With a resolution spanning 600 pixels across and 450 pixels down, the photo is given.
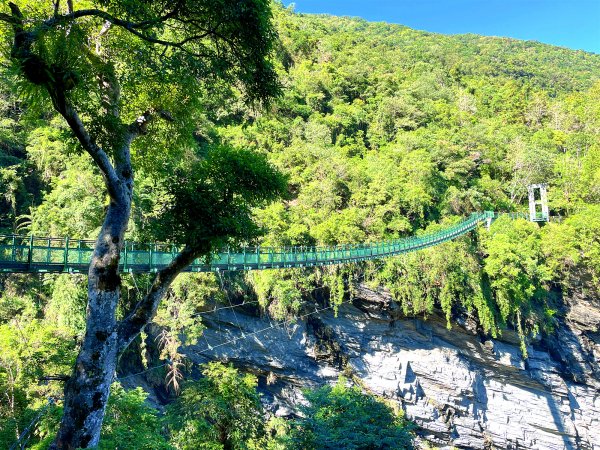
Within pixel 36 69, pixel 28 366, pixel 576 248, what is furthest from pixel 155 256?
pixel 576 248

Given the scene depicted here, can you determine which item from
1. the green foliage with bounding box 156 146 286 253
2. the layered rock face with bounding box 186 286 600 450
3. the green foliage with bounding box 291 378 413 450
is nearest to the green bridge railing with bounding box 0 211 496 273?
the green foliage with bounding box 156 146 286 253

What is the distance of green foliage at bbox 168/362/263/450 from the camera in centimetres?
734

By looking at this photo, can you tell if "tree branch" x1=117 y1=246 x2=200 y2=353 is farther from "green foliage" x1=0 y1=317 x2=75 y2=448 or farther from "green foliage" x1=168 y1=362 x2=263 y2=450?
"green foliage" x1=168 y1=362 x2=263 y2=450

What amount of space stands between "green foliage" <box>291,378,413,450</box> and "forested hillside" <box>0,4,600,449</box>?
0.14 ft

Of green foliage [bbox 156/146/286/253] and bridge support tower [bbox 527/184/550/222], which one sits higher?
bridge support tower [bbox 527/184/550/222]

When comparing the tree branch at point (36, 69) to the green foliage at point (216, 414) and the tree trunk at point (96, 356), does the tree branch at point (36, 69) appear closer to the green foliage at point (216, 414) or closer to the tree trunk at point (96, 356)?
the tree trunk at point (96, 356)

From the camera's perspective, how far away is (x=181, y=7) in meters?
3.19

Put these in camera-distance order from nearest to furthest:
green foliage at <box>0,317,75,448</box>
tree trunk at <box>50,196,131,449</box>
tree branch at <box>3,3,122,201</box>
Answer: tree branch at <box>3,3,122,201</box> < tree trunk at <box>50,196,131,449</box> < green foliage at <box>0,317,75,448</box>

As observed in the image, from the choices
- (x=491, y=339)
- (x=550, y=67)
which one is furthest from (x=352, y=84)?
(x=550, y=67)

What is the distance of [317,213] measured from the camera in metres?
14.2

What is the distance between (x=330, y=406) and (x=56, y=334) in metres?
5.52

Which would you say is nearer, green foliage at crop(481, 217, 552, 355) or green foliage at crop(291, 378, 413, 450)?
green foliage at crop(291, 378, 413, 450)

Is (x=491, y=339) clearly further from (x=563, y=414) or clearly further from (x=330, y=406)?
(x=330, y=406)

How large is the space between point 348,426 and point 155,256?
13.8 ft
